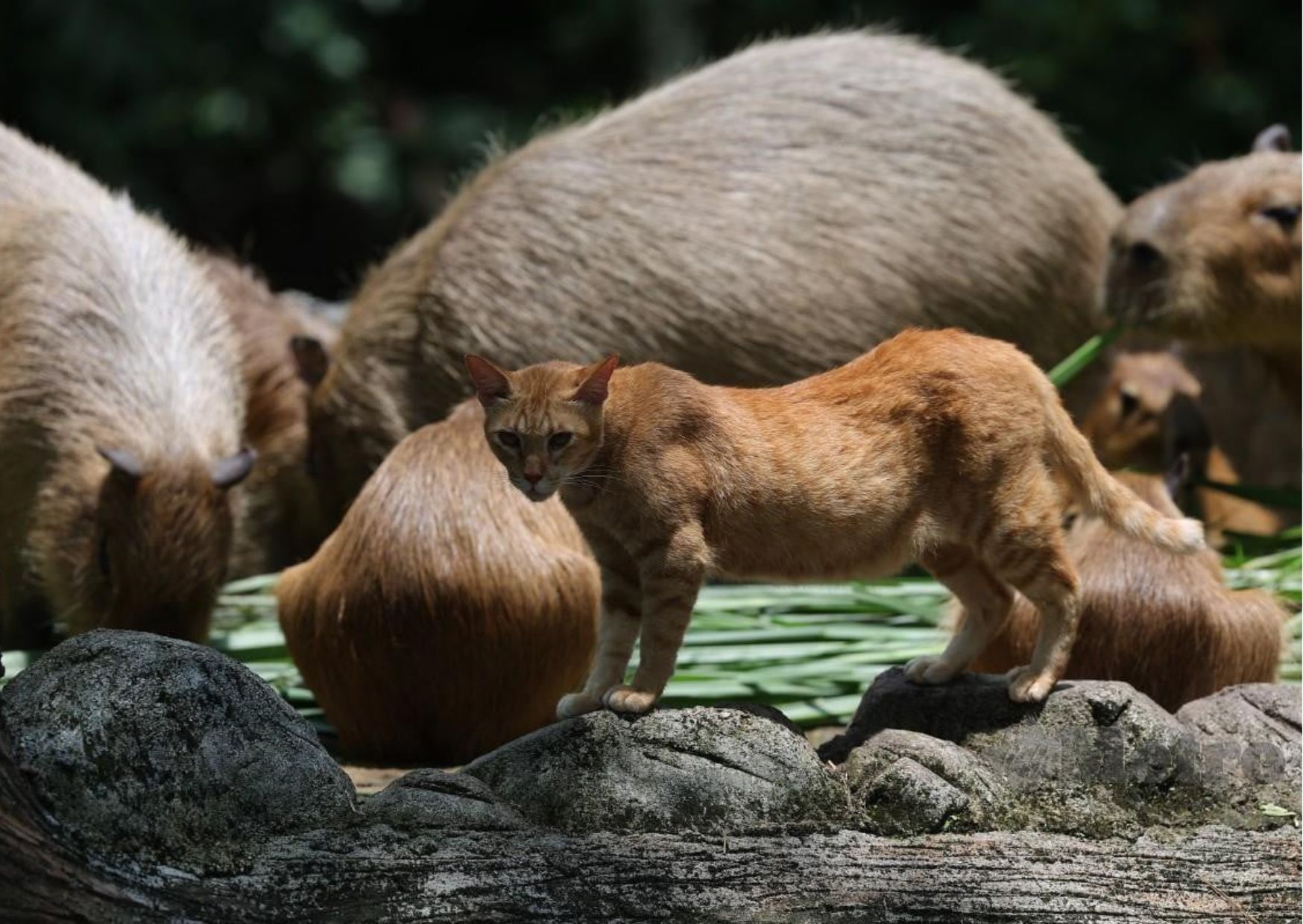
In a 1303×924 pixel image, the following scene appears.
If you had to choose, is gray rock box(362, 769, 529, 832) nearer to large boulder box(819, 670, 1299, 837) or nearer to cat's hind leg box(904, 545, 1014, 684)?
large boulder box(819, 670, 1299, 837)

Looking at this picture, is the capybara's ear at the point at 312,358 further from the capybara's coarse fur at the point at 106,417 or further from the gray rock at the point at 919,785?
the gray rock at the point at 919,785

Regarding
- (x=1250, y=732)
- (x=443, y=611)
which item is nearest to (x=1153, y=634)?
(x=1250, y=732)

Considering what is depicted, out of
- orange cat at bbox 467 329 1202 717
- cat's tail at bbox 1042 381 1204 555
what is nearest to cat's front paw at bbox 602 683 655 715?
orange cat at bbox 467 329 1202 717

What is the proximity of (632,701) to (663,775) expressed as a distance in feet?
0.47

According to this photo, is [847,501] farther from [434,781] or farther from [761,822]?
[434,781]

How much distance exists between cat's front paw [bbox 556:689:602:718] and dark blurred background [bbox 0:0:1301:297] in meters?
7.64

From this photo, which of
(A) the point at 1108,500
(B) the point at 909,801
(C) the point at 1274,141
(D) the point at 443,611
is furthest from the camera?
(C) the point at 1274,141

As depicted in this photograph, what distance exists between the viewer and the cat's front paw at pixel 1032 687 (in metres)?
2.94

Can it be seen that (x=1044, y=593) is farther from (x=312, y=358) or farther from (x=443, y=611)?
(x=312, y=358)

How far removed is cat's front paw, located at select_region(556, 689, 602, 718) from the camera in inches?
110

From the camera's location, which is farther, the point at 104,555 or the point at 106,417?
the point at 106,417

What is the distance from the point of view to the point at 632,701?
2.72 m

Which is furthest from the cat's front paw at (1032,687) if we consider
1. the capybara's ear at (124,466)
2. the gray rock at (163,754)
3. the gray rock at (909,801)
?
the capybara's ear at (124,466)

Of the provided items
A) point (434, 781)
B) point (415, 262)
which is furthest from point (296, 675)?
point (434, 781)
